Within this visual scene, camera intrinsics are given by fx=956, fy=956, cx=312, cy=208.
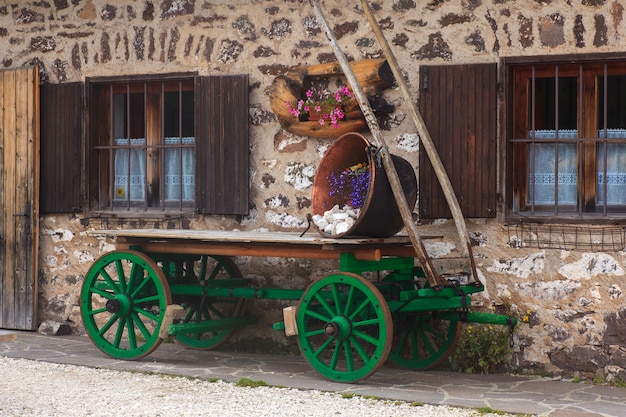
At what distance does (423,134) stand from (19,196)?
144 inches

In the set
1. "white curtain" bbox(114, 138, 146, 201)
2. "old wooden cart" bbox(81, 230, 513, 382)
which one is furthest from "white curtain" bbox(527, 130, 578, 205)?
"white curtain" bbox(114, 138, 146, 201)

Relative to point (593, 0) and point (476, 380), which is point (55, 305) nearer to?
point (476, 380)

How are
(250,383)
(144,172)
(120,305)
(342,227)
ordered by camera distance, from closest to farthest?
(250,383)
(342,227)
(120,305)
(144,172)

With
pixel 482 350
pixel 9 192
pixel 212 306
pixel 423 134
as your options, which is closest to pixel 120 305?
pixel 212 306

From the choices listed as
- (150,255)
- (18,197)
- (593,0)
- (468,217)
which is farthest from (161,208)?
(593,0)

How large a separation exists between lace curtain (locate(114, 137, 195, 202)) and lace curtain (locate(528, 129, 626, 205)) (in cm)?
276

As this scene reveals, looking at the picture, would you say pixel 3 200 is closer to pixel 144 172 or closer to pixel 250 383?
pixel 144 172

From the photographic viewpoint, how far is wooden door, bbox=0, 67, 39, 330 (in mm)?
8148

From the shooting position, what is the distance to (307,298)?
6.22m

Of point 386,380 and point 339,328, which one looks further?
point 386,380

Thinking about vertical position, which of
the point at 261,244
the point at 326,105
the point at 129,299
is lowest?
the point at 129,299

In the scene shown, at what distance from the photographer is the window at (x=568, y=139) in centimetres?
661

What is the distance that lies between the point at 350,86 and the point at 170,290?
198 centimetres

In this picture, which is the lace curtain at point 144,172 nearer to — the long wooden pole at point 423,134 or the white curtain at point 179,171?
the white curtain at point 179,171
